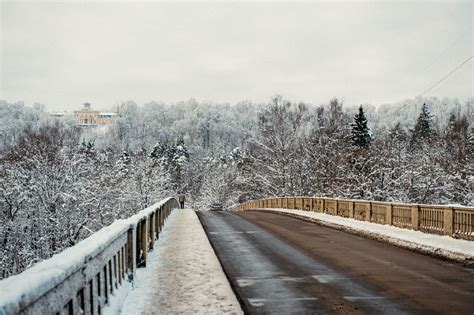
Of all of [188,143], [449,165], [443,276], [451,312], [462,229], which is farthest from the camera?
[188,143]

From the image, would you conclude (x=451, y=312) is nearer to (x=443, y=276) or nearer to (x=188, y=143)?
(x=443, y=276)

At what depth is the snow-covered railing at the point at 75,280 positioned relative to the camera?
2.93 meters

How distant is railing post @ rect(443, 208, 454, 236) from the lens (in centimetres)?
1550

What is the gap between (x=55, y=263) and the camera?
3.86 m

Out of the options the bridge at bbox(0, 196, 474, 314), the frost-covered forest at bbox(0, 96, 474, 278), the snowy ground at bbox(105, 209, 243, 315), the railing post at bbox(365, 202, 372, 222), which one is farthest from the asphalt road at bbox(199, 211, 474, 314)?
the frost-covered forest at bbox(0, 96, 474, 278)

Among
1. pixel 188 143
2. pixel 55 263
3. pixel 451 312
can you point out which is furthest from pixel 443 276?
pixel 188 143

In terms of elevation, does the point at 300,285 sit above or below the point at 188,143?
below

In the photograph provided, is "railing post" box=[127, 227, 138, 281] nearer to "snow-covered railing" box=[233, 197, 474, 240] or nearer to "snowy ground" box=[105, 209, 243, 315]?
"snowy ground" box=[105, 209, 243, 315]

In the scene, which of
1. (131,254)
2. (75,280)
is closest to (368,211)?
(131,254)

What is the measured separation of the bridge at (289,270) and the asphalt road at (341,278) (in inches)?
0.8

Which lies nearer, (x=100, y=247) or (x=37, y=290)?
(x=37, y=290)

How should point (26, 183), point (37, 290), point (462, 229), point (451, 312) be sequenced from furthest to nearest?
point (26, 183)
point (462, 229)
point (451, 312)
point (37, 290)

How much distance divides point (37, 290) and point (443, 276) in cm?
934

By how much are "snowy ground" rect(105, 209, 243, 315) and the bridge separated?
0.07 metres
